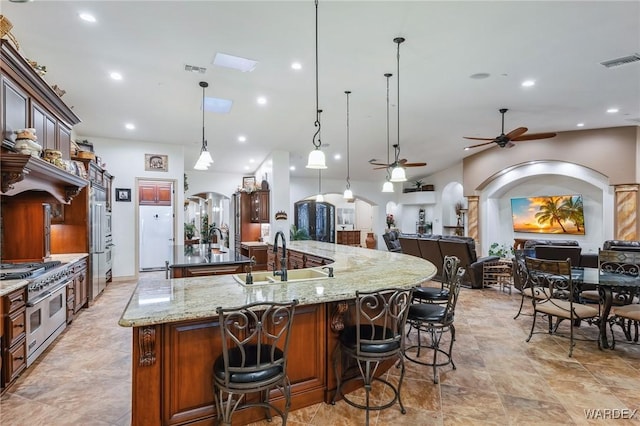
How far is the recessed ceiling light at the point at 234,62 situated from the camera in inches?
149

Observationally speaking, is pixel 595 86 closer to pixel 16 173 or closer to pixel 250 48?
pixel 250 48

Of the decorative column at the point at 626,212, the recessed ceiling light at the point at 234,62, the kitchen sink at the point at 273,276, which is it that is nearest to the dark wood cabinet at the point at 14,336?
the kitchen sink at the point at 273,276

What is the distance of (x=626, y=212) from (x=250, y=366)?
8652 millimetres

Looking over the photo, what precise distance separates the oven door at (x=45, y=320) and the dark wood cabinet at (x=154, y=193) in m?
3.78

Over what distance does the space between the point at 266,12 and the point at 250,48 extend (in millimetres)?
689

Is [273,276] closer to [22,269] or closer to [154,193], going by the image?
[22,269]

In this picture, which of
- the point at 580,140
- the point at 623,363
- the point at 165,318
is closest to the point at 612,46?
the point at 623,363

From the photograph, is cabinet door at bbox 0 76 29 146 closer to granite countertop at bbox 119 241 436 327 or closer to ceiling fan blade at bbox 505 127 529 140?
granite countertop at bbox 119 241 436 327

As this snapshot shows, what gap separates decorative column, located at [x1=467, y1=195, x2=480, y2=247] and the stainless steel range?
9.61 meters

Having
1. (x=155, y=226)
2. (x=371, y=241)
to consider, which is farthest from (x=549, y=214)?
(x=155, y=226)

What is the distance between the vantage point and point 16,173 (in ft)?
8.63

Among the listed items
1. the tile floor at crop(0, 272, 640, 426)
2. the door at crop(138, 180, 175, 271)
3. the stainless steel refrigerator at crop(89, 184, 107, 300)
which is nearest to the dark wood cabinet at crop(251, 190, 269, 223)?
the door at crop(138, 180, 175, 271)

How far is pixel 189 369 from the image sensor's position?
2.01 meters

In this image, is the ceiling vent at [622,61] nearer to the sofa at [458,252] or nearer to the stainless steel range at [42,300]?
the sofa at [458,252]
